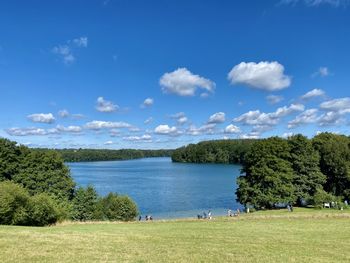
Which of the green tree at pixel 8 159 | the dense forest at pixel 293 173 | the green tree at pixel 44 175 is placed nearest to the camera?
the green tree at pixel 8 159

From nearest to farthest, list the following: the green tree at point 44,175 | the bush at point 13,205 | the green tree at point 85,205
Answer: the bush at point 13,205 → the green tree at point 44,175 → the green tree at point 85,205

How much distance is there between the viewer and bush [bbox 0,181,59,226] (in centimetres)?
3953

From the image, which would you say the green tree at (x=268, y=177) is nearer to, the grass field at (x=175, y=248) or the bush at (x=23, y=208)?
the bush at (x=23, y=208)

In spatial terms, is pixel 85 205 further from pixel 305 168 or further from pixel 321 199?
pixel 321 199

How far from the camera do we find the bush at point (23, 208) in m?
39.5

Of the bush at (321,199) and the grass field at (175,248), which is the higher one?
the grass field at (175,248)

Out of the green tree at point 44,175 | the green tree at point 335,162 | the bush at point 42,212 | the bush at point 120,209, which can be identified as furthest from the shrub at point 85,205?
the green tree at point 335,162

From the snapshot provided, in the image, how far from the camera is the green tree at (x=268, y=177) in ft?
212

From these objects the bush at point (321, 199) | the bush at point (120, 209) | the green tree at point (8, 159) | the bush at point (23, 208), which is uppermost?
the green tree at point (8, 159)

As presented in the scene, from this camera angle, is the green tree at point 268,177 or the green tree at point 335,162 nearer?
the green tree at point 268,177

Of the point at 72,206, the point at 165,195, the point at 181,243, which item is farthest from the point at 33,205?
the point at 165,195

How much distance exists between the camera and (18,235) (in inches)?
878

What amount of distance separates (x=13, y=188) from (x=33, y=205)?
2882 millimetres

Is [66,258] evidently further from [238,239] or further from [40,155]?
[40,155]
